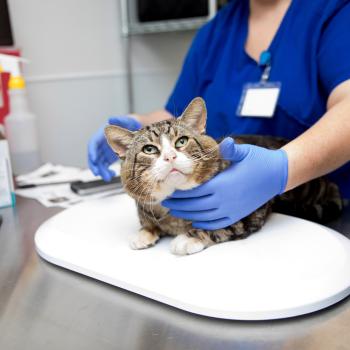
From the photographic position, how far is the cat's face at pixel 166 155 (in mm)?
724

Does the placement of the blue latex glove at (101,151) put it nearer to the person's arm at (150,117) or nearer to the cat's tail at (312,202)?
the person's arm at (150,117)

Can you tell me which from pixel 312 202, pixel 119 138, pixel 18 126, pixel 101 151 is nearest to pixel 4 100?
pixel 18 126

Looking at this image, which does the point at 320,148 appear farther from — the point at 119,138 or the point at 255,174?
the point at 119,138

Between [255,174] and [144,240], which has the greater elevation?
[255,174]

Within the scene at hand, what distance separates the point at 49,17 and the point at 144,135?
57.5 inches

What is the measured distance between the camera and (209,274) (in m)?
0.66

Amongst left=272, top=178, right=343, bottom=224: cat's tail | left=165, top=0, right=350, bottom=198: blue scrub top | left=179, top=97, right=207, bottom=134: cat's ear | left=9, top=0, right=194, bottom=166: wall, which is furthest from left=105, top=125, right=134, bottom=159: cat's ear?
left=9, top=0, right=194, bottom=166: wall

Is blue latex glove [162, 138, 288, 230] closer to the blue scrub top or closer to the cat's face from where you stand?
the cat's face

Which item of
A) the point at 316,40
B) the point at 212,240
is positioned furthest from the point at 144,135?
the point at 316,40

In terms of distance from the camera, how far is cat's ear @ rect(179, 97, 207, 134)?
78 cm

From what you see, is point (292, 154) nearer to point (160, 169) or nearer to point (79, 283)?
point (160, 169)

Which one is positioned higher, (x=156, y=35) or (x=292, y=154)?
(x=156, y=35)

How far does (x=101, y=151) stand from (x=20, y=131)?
1.55 feet

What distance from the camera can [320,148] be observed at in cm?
82
